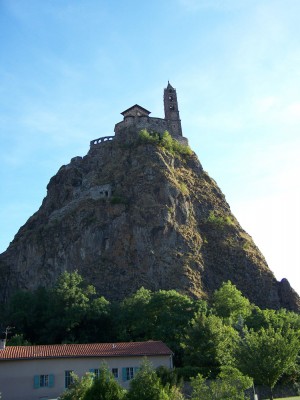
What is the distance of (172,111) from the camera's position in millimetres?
104812

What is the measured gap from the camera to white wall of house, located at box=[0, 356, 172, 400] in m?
36.2

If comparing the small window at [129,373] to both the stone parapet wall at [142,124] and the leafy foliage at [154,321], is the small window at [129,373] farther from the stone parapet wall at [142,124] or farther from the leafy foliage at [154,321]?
the stone parapet wall at [142,124]

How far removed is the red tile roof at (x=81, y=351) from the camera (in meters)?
37.6

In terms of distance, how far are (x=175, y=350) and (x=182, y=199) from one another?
40.3 meters

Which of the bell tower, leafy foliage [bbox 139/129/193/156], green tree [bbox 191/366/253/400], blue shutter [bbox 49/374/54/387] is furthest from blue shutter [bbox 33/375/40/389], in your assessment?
the bell tower

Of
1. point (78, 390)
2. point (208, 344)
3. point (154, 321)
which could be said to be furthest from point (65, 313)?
point (78, 390)

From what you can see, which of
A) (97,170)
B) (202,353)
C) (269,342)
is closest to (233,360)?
(269,342)

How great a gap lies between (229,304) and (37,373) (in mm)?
32288

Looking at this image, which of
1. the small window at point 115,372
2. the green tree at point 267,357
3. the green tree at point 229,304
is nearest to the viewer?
the green tree at point 267,357

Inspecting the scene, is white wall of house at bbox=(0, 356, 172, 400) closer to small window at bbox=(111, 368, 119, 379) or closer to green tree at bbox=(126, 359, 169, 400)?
small window at bbox=(111, 368, 119, 379)

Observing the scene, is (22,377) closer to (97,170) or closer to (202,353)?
(202,353)

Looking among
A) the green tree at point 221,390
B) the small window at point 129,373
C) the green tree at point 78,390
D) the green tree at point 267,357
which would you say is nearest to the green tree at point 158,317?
the small window at point 129,373

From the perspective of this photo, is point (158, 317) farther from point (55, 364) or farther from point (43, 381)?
point (43, 381)

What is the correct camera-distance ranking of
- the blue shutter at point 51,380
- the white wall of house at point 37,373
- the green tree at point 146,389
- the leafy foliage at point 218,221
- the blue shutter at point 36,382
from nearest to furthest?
the green tree at point 146,389
the white wall of house at point 37,373
the blue shutter at point 36,382
the blue shutter at point 51,380
the leafy foliage at point 218,221
